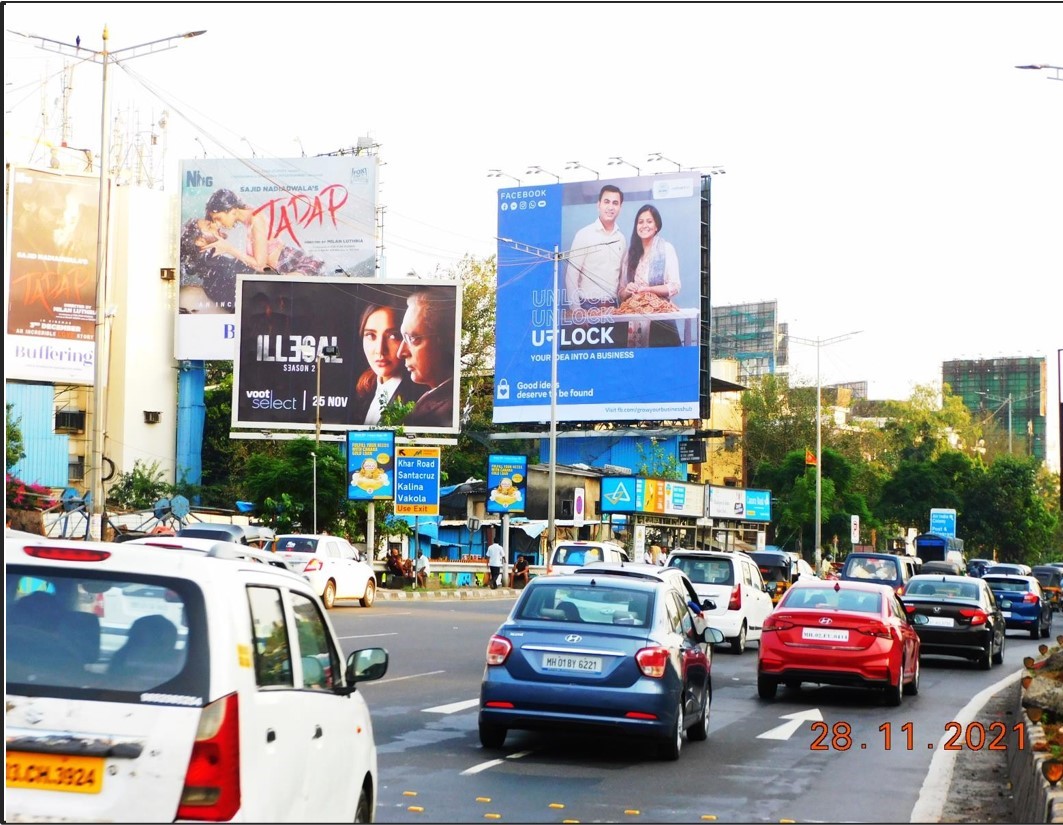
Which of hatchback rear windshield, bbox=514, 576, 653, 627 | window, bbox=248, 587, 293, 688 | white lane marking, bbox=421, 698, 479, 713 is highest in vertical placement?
window, bbox=248, 587, 293, 688

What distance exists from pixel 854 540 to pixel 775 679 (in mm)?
46267

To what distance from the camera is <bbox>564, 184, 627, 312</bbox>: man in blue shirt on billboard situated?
65875 mm

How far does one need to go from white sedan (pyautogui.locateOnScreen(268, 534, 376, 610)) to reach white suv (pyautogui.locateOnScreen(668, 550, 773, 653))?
383 inches

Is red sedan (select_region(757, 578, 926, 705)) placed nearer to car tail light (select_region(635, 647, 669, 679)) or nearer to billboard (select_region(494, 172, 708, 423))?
car tail light (select_region(635, 647, 669, 679))

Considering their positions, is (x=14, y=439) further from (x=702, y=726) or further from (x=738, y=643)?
(x=702, y=726)

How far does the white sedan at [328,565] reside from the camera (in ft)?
109

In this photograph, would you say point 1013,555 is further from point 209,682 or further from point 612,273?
point 209,682

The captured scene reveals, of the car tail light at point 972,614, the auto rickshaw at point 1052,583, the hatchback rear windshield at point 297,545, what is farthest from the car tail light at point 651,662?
the auto rickshaw at point 1052,583

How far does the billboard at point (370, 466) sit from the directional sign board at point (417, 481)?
0.57m

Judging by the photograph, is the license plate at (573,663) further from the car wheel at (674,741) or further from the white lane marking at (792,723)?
the white lane marking at (792,723)

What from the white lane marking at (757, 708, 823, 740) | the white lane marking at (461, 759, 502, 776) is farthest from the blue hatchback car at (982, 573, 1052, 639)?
the white lane marking at (461, 759, 502, 776)

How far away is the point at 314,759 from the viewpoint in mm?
6215

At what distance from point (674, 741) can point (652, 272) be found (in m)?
53.9

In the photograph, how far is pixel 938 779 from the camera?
12219 millimetres
